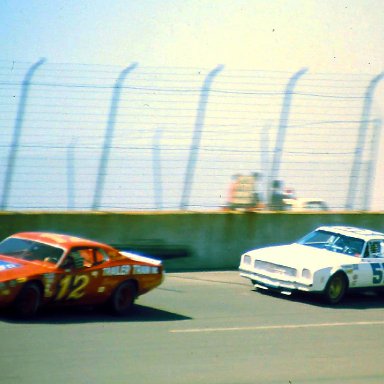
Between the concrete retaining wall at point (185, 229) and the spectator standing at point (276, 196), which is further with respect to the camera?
the spectator standing at point (276, 196)

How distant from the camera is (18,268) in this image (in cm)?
1033

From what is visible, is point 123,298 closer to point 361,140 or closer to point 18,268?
point 18,268

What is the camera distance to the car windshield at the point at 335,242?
14.2m

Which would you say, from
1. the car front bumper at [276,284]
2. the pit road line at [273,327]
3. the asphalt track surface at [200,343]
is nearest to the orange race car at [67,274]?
the asphalt track surface at [200,343]

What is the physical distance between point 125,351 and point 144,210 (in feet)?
23.0

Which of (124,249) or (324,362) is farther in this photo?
(124,249)

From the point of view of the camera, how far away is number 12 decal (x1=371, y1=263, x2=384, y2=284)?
1407cm

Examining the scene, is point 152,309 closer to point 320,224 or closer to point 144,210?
point 144,210

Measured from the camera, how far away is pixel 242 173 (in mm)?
16812

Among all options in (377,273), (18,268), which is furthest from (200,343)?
(377,273)

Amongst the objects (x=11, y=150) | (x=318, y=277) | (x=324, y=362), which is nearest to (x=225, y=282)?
(x=318, y=277)

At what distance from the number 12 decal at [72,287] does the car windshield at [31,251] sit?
33cm

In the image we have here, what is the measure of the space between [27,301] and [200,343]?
2.22 meters

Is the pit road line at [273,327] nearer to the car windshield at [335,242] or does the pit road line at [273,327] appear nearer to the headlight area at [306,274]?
the headlight area at [306,274]
